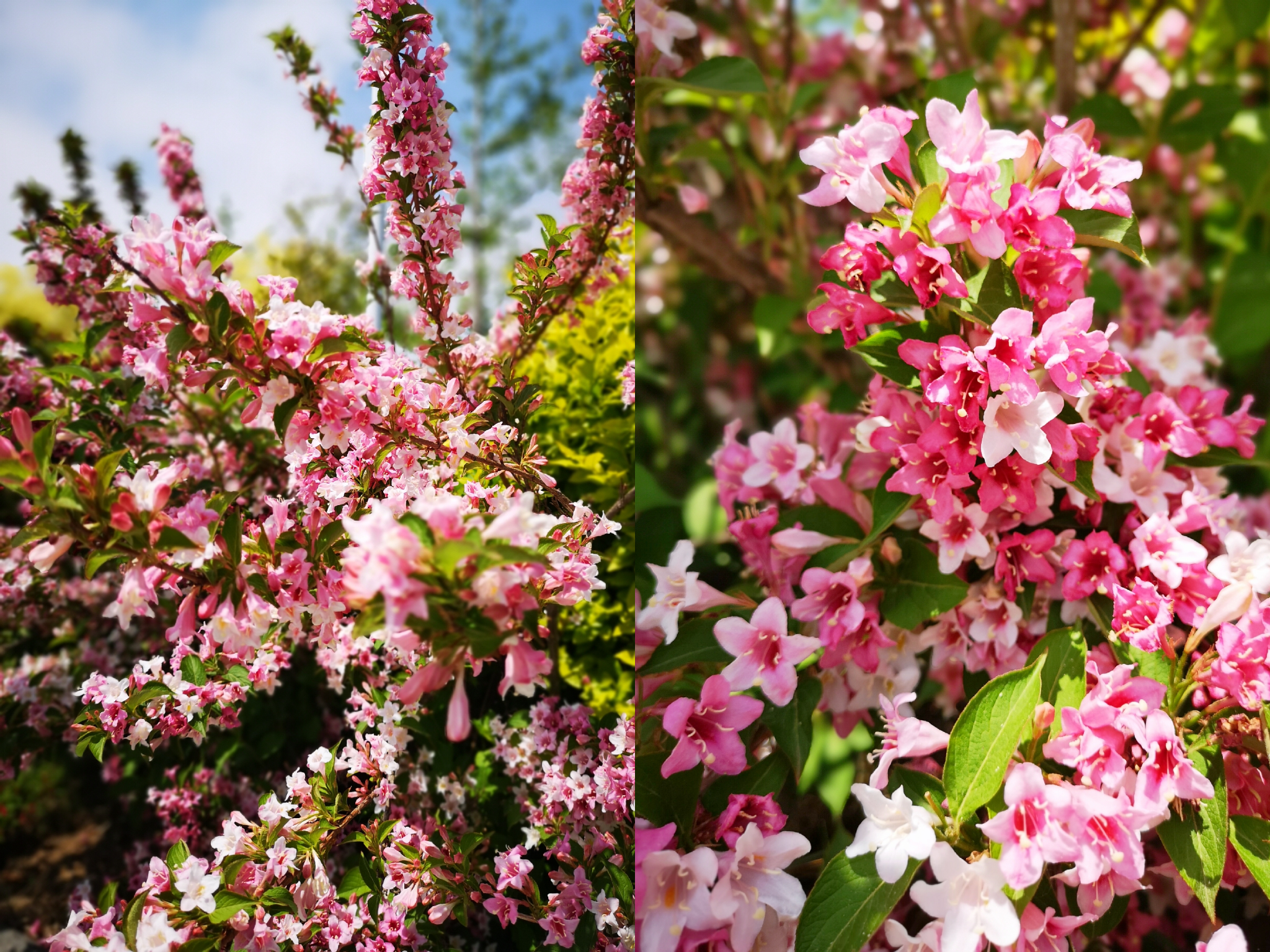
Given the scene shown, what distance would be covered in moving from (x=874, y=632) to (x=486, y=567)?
0.43 m

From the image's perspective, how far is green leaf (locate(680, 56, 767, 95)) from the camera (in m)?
0.94

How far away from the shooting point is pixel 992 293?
28.3 inches

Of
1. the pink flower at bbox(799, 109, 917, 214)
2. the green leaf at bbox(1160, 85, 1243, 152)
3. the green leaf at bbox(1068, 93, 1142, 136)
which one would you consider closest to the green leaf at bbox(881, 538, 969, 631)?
the pink flower at bbox(799, 109, 917, 214)

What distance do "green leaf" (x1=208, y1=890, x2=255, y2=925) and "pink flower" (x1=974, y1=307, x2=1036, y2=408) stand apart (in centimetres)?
74

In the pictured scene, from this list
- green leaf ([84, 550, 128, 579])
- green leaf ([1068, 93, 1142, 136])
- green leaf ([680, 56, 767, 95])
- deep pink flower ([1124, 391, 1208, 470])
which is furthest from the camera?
green leaf ([1068, 93, 1142, 136])

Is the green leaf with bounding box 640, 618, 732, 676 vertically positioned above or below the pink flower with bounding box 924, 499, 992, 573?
below

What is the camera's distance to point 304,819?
814mm

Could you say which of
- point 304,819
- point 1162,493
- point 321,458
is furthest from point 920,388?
point 304,819

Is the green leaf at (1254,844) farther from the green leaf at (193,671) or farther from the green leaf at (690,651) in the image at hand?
the green leaf at (193,671)

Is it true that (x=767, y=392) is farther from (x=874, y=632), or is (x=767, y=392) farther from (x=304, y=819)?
(x=304, y=819)

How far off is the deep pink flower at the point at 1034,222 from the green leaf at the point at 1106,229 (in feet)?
0.14

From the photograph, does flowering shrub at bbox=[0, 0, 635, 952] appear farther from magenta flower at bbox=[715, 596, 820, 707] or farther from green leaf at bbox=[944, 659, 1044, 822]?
green leaf at bbox=[944, 659, 1044, 822]

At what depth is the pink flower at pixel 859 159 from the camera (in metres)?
0.72

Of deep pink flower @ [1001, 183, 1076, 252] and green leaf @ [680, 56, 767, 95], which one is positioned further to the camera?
green leaf @ [680, 56, 767, 95]
